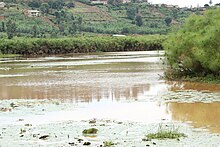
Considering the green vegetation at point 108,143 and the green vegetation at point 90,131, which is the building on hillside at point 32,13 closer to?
the green vegetation at point 90,131

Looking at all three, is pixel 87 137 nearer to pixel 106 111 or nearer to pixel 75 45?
pixel 106 111

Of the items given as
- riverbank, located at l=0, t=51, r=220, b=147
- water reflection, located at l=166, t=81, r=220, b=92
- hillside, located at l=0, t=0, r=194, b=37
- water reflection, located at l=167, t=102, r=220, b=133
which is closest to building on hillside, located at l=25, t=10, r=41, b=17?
hillside, located at l=0, t=0, r=194, b=37

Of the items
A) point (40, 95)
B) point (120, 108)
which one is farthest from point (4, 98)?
point (120, 108)

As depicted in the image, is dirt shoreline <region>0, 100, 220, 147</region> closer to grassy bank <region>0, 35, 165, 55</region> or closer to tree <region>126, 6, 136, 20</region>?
grassy bank <region>0, 35, 165, 55</region>

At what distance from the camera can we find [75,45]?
344 feet

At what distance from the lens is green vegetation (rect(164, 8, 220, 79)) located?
37719mm

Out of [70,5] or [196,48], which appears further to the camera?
[70,5]

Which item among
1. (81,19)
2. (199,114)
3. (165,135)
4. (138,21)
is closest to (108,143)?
(165,135)

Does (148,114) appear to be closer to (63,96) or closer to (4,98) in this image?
(63,96)

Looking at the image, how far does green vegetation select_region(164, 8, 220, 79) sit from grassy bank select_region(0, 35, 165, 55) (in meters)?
57.6

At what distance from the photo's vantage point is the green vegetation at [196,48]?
3772 centimetres

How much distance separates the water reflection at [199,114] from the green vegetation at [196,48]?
432 inches

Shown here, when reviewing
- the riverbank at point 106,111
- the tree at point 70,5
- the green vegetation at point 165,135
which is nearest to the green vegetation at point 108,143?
the riverbank at point 106,111

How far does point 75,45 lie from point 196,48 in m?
67.0
